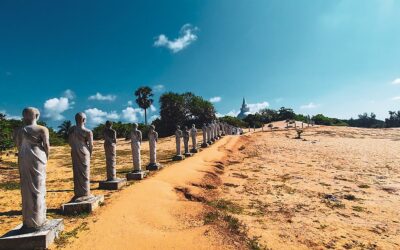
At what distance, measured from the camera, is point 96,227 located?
274 inches

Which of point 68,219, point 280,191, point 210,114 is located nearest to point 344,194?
point 280,191

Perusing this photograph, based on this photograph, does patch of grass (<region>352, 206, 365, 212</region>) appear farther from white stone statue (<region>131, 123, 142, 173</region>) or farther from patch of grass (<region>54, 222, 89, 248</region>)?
white stone statue (<region>131, 123, 142, 173</region>)

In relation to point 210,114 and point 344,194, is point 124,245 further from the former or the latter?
point 210,114

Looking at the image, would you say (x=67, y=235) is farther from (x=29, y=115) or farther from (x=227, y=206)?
(x=227, y=206)

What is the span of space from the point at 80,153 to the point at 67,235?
2394mm

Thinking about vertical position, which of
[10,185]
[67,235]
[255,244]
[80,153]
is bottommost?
[255,244]

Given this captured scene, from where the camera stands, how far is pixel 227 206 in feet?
30.4

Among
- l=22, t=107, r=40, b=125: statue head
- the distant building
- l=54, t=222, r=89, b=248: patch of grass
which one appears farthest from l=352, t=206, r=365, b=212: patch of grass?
the distant building

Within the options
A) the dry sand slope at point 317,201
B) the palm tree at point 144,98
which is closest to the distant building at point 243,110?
the palm tree at point 144,98

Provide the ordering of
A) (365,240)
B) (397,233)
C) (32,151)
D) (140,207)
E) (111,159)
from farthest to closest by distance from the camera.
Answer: (111,159) → (140,207) → (397,233) → (365,240) → (32,151)

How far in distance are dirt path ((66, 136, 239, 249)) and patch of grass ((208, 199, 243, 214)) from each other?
61 centimetres

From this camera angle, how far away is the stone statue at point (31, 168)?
5863 millimetres

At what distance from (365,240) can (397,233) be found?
1.24 metres

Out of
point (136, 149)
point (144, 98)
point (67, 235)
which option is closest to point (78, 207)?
point (67, 235)
